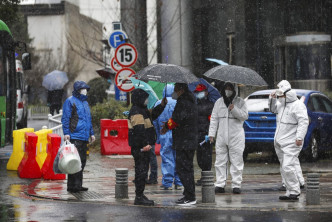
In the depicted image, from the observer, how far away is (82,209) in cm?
1067

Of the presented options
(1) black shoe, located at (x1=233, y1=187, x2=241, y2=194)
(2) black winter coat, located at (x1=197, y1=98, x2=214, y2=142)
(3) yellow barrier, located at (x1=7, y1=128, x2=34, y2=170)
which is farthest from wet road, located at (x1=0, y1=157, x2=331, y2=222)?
(3) yellow barrier, located at (x1=7, y1=128, x2=34, y2=170)

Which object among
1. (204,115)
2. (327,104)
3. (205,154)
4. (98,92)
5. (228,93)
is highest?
(98,92)

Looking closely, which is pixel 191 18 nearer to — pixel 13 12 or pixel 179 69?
pixel 13 12

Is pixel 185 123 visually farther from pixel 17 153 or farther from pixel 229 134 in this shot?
pixel 17 153

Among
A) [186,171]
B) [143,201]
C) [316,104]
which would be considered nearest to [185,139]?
[186,171]

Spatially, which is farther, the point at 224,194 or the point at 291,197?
the point at 224,194

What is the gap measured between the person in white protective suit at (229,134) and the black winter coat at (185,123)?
1.35m

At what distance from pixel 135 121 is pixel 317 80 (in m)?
23.6

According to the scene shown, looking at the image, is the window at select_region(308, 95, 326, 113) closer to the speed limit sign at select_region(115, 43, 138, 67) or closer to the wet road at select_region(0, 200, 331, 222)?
the speed limit sign at select_region(115, 43, 138, 67)

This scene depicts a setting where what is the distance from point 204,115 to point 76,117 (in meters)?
2.21

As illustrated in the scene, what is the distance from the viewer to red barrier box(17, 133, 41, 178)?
15.0 m

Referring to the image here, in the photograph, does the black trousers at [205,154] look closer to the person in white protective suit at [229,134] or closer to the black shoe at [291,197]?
the person in white protective suit at [229,134]

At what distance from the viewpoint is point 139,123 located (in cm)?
1097

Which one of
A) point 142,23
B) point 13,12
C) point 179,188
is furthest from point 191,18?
point 179,188
